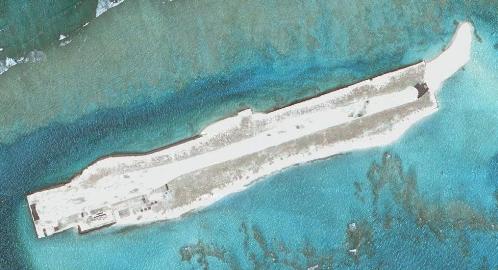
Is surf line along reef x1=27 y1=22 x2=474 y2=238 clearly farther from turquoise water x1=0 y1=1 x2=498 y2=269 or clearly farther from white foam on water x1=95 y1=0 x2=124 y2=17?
white foam on water x1=95 y1=0 x2=124 y2=17

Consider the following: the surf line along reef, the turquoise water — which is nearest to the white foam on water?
the turquoise water

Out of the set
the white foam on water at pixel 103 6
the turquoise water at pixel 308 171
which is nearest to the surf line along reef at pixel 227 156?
the turquoise water at pixel 308 171

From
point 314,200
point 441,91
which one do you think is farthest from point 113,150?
point 441,91

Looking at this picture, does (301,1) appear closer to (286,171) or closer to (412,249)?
(286,171)

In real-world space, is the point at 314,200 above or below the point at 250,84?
below

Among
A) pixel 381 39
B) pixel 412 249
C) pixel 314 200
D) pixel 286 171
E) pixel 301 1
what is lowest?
pixel 412 249

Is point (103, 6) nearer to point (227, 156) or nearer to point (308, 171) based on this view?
point (227, 156)

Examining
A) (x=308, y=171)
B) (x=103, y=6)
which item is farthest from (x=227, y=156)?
(x=103, y=6)

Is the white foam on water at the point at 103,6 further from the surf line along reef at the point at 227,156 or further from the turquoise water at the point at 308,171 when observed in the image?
the surf line along reef at the point at 227,156
